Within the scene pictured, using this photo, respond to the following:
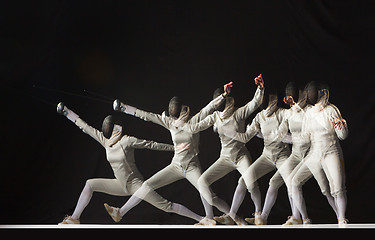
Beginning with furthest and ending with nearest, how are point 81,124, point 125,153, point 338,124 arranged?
point 81,124 < point 125,153 < point 338,124

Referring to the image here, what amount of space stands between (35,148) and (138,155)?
1263mm

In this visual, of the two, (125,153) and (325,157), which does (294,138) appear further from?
(125,153)

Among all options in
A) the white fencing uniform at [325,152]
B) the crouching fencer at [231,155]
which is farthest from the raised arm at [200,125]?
the white fencing uniform at [325,152]

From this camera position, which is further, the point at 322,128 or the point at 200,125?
the point at 200,125

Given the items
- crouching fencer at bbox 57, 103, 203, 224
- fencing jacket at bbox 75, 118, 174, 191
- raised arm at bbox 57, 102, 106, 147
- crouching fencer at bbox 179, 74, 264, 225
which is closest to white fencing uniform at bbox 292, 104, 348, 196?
crouching fencer at bbox 179, 74, 264, 225

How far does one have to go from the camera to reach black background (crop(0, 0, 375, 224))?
4.83 m

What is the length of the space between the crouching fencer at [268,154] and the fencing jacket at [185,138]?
33 centimetres

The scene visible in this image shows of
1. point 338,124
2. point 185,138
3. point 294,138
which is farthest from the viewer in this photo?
point 185,138

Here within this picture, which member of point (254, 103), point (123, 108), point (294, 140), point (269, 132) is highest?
point (123, 108)

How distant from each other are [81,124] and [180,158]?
1222 millimetres

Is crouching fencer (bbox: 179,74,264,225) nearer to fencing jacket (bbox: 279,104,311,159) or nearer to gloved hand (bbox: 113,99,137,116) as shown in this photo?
fencing jacket (bbox: 279,104,311,159)

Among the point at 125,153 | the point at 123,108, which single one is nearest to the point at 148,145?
the point at 125,153

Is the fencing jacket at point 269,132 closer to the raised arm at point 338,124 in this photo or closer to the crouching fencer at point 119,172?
the raised arm at point 338,124

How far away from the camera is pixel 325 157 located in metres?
4.50
